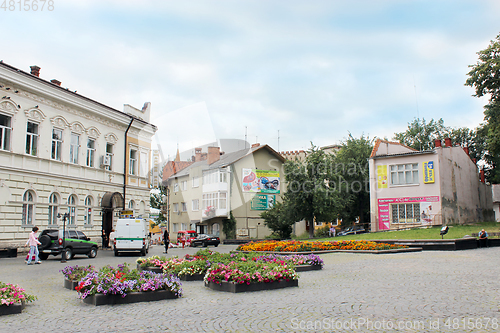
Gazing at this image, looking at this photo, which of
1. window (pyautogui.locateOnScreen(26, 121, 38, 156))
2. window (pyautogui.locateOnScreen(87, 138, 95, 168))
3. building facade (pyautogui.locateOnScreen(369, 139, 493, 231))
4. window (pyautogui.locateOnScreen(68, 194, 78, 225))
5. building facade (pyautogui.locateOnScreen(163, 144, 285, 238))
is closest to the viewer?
window (pyautogui.locateOnScreen(26, 121, 38, 156))

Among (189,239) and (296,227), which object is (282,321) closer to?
(189,239)

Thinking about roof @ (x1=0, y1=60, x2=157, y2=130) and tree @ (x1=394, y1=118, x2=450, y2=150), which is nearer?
roof @ (x1=0, y1=60, x2=157, y2=130)

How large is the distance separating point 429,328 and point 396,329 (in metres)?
0.49

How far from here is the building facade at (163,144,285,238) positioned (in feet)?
180

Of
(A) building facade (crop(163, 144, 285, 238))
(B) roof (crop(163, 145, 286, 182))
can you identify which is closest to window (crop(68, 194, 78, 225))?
(A) building facade (crop(163, 144, 285, 238))

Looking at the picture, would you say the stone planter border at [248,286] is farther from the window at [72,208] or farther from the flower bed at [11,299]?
the window at [72,208]

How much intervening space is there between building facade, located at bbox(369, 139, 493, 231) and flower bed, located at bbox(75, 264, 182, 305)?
33.4m

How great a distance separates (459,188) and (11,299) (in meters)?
42.8

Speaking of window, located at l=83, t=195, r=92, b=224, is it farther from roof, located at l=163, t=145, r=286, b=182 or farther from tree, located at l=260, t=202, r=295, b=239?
roof, located at l=163, t=145, r=286, b=182

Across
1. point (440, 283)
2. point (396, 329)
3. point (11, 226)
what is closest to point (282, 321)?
point (396, 329)

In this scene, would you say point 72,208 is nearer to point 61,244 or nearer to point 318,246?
point 61,244

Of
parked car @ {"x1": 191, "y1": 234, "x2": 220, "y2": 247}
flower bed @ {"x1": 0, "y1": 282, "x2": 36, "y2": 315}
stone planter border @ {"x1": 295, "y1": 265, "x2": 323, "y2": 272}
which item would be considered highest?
flower bed @ {"x1": 0, "y1": 282, "x2": 36, "y2": 315}

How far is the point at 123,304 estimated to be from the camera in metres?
8.48

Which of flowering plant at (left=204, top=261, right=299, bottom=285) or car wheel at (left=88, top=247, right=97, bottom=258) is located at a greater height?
flowering plant at (left=204, top=261, right=299, bottom=285)
